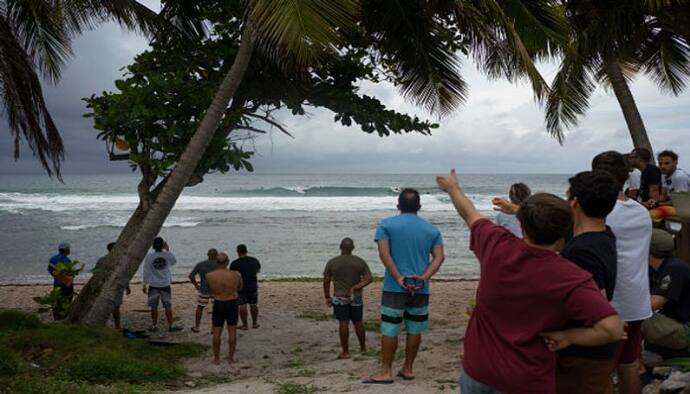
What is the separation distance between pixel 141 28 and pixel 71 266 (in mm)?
3571

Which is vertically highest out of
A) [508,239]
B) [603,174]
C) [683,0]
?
[683,0]

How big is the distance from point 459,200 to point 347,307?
15.6ft

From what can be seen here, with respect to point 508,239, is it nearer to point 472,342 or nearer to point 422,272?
point 472,342

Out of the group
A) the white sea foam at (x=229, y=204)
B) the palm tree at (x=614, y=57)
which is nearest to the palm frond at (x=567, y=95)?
the palm tree at (x=614, y=57)

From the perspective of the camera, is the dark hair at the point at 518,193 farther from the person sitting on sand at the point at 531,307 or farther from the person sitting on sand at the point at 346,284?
the person sitting on sand at the point at 346,284

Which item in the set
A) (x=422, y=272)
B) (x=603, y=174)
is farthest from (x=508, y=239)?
(x=422, y=272)

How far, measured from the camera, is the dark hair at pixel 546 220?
2488mm

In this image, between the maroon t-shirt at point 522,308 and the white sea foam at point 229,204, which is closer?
the maroon t-shirt at point 522,308

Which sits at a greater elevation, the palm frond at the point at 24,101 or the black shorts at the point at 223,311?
the palm frond at the point at 24,101

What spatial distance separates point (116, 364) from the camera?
6805mm

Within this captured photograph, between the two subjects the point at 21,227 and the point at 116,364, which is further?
the point at 21,227

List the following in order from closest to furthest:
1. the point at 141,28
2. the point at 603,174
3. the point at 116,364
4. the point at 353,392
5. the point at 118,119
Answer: the point at 603,174
the point at 353,392
the point at 116,364
the point at 118,119
the point at 141,28

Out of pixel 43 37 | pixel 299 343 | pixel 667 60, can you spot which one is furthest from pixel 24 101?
pixel 667 60

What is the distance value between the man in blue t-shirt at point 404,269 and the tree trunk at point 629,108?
21.9ft
